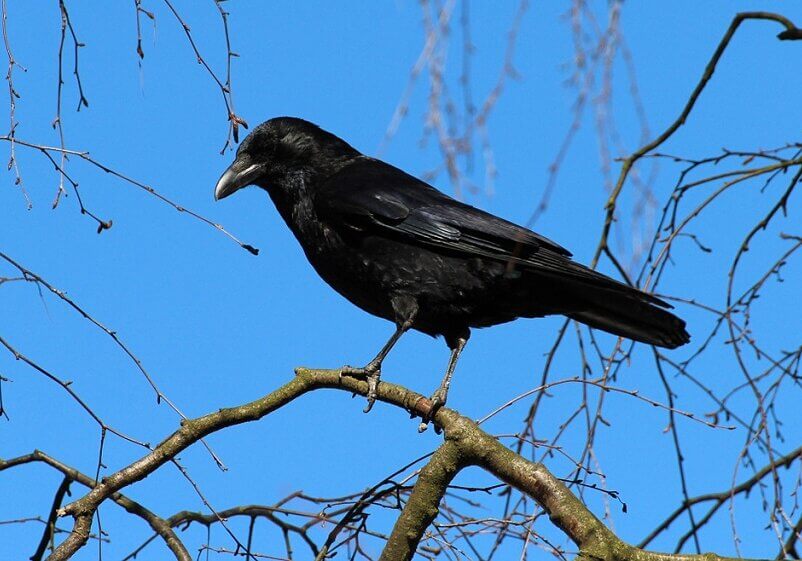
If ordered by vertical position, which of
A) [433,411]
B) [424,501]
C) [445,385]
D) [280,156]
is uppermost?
[280,156]

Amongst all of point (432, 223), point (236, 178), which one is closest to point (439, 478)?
point (432, 223)

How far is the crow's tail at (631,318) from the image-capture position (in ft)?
14.1

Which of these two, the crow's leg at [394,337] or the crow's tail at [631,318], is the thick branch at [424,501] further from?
the crow's tail at [631,318]

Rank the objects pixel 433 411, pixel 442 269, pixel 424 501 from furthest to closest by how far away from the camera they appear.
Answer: pixel 442 269, pixel 433 411, pixel 424 501

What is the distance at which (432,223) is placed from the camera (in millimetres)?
4750

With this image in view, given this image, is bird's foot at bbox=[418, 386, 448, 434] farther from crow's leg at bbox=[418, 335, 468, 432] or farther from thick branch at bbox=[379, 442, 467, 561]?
thick branch at bbox=[379, 442, 467, 561]

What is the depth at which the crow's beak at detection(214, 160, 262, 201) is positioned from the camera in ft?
17.2

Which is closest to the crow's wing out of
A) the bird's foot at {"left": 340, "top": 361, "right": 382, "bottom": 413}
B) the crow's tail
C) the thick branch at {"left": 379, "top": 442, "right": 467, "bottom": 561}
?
the crow's tail

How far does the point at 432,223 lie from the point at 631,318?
1.07 metres

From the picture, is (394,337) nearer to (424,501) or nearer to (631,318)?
(631,318)

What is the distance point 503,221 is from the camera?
479cm

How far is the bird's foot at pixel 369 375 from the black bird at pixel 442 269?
0.8 inches

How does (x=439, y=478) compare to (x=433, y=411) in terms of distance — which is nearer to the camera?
(x=439, y=478)

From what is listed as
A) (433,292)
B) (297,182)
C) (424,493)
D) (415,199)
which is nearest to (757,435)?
(424,493)
